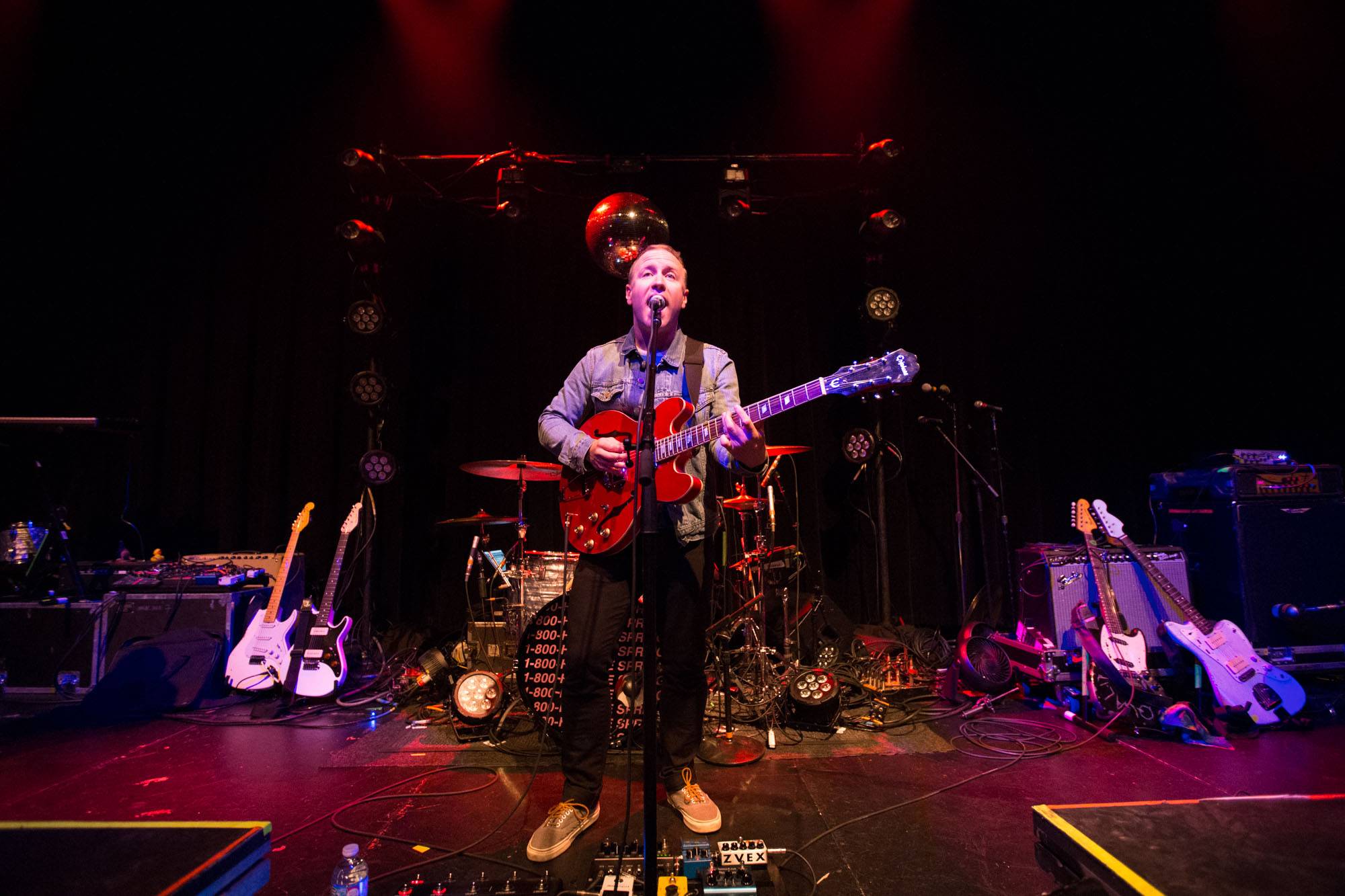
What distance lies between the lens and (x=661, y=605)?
2848 mm

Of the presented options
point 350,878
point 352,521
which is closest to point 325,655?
point 352,521

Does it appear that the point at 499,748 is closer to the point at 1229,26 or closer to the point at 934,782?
the point at 934,782

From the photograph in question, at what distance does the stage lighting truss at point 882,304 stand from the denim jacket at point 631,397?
318 cm

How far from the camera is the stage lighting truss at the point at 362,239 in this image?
5566mm

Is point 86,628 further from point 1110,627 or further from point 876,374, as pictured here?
point 1110,627

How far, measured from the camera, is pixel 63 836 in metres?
1.51

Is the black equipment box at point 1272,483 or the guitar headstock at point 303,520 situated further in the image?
the guitar headstock at point 303,520

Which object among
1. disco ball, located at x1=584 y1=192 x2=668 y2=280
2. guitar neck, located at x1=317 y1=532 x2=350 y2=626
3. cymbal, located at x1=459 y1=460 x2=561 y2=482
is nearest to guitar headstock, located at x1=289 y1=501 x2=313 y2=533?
guitar neck, located at x1=317 y1=532 x2=350 y2=626

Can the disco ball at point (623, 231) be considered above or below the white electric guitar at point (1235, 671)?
above

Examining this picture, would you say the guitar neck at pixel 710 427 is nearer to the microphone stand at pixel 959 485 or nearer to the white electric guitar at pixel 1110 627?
the white electric guitar at pixel 1110 627

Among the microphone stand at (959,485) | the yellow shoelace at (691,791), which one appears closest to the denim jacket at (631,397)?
the yellow shoelace at (691,791)

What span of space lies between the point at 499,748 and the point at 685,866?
6.71ft

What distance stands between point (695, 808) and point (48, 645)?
529cm

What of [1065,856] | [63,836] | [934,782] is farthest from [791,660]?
[63,836]
